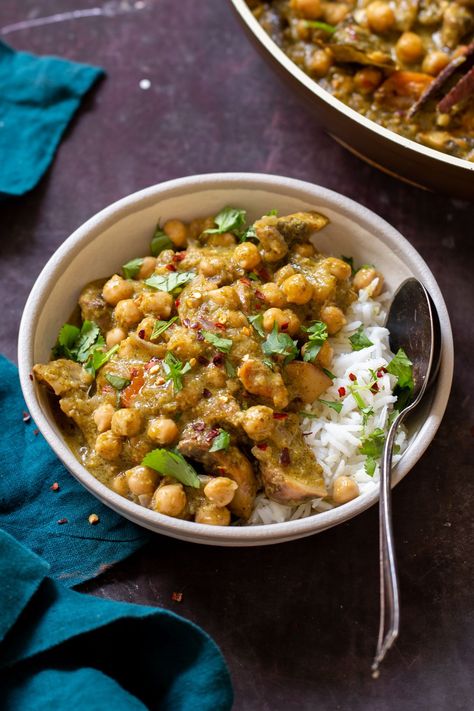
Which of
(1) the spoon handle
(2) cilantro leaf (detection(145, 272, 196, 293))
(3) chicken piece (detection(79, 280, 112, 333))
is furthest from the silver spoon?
(3) chicken piece (detection(79, 280, 112, 333))

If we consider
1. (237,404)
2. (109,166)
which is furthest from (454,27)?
(237,404)

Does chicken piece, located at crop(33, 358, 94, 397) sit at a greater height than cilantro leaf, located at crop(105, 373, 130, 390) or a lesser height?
lesser

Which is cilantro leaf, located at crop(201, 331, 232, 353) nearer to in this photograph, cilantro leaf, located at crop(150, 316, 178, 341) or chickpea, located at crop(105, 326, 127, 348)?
cilantro leaf, located at crop(150, 316, 178, 341)

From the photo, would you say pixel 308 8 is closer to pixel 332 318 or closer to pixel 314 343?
pixel 332 318

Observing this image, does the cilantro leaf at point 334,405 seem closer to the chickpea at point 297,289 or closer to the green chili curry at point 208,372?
the green chili curry at point 208,372

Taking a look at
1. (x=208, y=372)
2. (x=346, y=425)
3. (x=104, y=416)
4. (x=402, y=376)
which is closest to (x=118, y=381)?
(x=104, y=416)

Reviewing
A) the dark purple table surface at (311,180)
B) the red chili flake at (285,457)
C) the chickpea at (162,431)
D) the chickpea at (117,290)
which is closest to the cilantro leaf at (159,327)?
the chickpea at (117,290)
